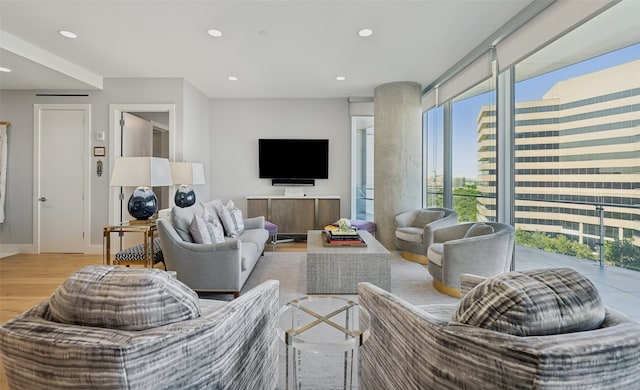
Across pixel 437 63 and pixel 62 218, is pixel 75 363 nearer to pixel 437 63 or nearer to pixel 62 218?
pixel 437 63

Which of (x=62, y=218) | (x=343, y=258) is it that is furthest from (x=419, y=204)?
(x=62, y=218)

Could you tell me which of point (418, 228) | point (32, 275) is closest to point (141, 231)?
point (32, 275)

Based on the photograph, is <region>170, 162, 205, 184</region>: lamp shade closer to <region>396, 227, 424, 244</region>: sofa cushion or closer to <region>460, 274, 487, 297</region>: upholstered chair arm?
<region>396, 227, 424, 244</region>: sofa cushion

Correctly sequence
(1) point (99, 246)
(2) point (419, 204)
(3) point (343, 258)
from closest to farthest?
(3) point (343, 258) → (1) point (99, 246) → (2) point (419, 204)

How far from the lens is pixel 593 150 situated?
2.56 m

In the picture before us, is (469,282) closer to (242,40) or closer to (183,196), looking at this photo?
(242,40)

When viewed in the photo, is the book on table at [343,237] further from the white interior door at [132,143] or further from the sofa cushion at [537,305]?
the white interior door at [132,143]

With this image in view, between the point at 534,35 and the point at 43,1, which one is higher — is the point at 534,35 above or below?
below

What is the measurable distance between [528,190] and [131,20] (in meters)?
4.45

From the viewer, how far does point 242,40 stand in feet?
11.4

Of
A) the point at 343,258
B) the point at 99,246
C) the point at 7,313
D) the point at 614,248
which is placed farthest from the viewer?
the point at 99,246

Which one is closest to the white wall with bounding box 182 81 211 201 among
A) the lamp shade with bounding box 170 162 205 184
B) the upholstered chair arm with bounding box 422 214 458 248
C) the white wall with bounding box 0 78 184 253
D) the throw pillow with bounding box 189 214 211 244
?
the white wall with bounding box 0 78 184 253

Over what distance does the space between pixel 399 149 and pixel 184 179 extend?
3.36m

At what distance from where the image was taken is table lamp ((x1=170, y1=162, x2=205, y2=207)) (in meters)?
4.47
